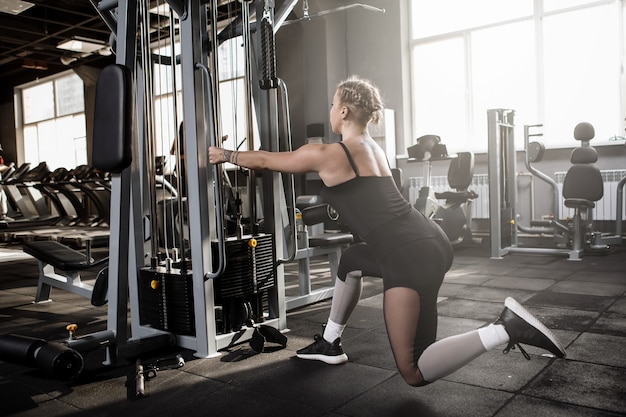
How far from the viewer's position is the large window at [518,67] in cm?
643

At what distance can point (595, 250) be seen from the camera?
17.9ft

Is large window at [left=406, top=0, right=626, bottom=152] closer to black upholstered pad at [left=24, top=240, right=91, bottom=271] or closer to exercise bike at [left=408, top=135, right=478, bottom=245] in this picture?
exercise bike at [left=408, top=135, right=478, bottom=245]

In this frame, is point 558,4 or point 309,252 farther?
point 558,4

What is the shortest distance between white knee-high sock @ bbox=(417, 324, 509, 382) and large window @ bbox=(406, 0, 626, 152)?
17.2ft

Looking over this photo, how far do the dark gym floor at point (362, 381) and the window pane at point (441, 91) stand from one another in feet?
14.8

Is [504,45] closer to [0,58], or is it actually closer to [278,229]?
[278,229]

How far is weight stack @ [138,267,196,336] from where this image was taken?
261cm

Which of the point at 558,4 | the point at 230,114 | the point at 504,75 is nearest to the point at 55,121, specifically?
the point at 230,114

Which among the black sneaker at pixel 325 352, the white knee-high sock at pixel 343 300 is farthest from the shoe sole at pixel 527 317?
the black sneaker at pixel 325 352

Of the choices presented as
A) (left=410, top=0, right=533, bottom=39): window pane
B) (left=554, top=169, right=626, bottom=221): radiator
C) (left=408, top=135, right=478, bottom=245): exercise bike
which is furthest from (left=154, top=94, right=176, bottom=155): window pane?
(left=554, top=169, right=626, bottom=221): radiator

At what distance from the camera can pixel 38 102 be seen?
13.6 m

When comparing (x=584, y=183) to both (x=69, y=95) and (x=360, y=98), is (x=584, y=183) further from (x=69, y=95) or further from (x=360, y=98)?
(x=69, y=95)

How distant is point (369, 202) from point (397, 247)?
7.4 inches

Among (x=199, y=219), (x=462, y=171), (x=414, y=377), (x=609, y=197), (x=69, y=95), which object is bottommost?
(x=414, y=377)
